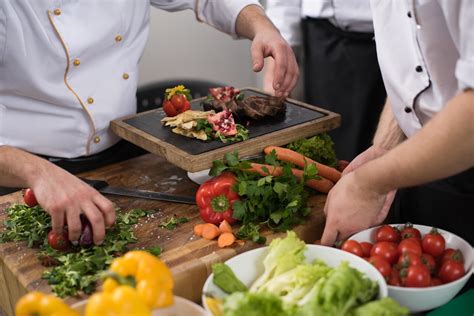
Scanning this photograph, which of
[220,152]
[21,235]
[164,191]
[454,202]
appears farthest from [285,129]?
[21,235]

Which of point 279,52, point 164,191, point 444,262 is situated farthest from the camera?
point 279,52

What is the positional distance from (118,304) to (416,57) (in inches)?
34.9

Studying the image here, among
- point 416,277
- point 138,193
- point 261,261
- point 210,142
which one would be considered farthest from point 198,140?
point 416,277

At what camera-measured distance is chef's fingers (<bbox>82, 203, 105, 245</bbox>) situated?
4.52ft

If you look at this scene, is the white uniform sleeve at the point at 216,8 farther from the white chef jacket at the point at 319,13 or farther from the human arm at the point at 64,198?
the human arm at the point at 64,198

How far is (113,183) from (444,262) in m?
0.99

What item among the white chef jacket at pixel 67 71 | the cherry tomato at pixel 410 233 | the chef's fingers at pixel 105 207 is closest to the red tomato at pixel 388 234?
the cherry tomato at pixel 410 233

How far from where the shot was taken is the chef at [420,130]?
3.75ft

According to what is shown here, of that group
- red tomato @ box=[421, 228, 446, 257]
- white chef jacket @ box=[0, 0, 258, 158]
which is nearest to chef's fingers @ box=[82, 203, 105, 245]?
white chef jacket @ box=[0, 0, 258, 158]

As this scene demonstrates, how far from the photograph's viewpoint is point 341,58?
269cm

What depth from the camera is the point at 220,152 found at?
163 centimetres

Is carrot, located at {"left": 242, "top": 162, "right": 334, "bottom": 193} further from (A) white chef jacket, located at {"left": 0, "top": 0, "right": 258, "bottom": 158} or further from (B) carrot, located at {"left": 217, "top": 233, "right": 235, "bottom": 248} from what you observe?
(A) white chef jacket, located at {"left": 0, "top": 0, "right": 258, "bottom": 158}

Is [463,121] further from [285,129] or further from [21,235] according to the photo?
[21,235]

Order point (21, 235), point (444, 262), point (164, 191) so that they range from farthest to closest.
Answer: point (164, 191) < point (21, 235) < point (444, 262)
